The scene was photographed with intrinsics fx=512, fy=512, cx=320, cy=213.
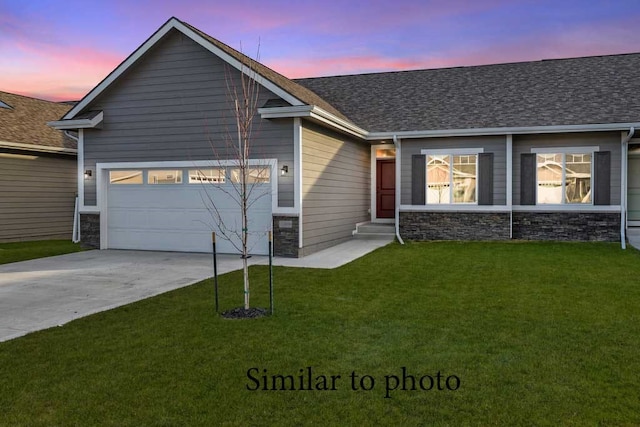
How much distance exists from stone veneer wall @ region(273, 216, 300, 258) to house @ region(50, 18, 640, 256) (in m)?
0.03

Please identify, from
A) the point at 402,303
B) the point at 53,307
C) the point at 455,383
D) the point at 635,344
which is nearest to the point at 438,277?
the point at 402,303

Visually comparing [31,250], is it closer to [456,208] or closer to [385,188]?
[385,188]

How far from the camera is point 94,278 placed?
9.03 m

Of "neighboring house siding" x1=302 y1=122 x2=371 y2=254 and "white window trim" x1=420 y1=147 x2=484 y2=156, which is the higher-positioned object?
"white window trim" x1=420 y1=147 x2=484 y2=156

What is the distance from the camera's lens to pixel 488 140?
46.1 feet

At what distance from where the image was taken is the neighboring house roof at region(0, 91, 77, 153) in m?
15.0

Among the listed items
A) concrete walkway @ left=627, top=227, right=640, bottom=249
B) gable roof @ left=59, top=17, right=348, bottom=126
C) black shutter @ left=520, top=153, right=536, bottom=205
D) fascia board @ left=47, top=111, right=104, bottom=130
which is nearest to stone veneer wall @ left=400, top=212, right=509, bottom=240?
black shutter @ left=520, top=153, right=536, bottom=205

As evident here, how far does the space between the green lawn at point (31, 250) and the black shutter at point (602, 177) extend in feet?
44.7

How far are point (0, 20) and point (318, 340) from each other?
1553 centimetres

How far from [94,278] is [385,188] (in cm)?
954

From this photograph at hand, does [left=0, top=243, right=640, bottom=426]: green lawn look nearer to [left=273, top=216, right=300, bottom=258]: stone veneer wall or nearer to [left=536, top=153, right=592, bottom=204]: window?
[left=273, top=216, right=300, bottom=258]: stone veneer wall

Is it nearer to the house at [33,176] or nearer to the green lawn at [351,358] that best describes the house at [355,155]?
the house at [33,176]

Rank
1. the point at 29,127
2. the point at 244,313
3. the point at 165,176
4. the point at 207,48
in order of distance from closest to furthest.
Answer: the point at 244,313 < the point at 207,48 < the point at 165,176 < the point at 29,127

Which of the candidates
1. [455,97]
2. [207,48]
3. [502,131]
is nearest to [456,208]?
[502,131]
